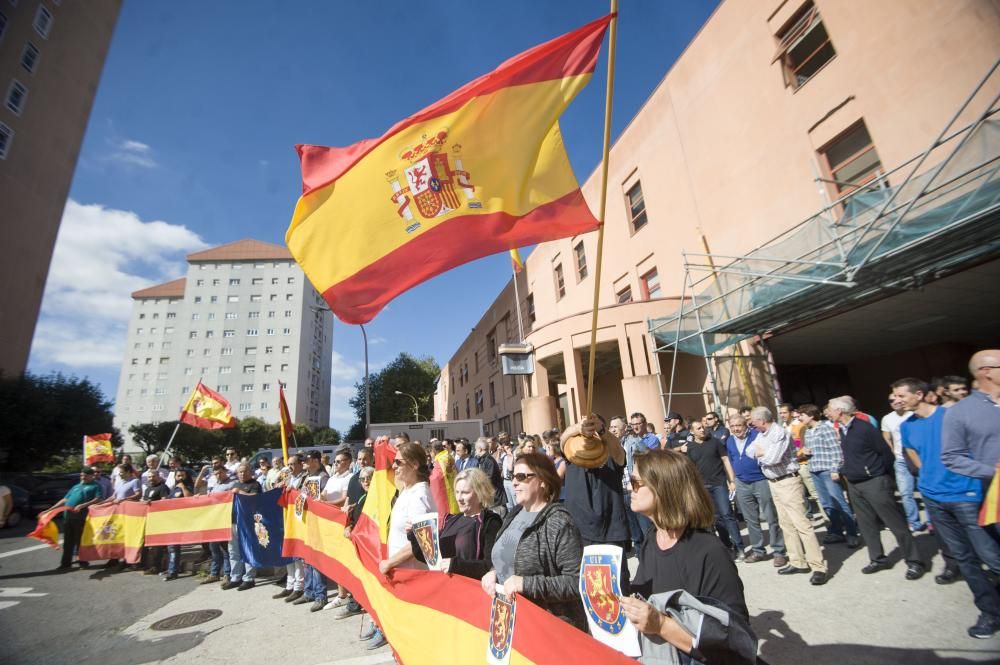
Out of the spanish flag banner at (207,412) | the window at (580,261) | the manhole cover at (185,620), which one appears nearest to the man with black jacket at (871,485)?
the manhole cover at (185,620)

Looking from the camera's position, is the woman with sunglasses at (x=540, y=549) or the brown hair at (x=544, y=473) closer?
the woman with sunglasses at (x=540, y=549)

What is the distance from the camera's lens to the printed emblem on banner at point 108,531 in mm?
9017

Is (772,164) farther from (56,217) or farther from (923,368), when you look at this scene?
(56,217)

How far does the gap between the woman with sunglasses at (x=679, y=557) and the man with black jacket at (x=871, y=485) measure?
168 inches

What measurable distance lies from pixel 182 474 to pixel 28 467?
82.4 ft

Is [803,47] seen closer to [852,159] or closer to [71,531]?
[852,159]

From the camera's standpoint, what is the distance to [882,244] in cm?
786

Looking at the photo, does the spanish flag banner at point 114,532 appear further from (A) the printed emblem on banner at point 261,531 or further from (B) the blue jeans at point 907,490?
(B) the blue jeans at point 907,490

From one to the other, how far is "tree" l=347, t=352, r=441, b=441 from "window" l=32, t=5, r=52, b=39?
3802 centimetres

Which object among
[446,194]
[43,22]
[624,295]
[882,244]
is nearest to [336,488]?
[446,194]

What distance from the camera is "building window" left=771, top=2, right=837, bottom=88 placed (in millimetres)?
11711

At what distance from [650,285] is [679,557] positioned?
1650 centimetres

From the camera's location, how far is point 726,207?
46.5ft

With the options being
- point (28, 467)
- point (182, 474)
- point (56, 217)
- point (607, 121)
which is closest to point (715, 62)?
point (607, 121)
